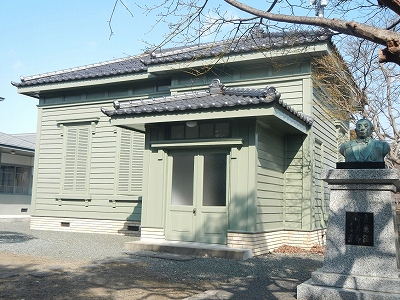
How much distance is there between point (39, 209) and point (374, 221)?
12270mm

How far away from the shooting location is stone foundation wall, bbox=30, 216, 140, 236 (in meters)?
13.9

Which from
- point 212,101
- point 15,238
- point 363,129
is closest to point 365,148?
point 363,129

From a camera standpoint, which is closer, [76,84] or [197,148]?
[197,148]

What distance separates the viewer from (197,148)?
1047 centimetres

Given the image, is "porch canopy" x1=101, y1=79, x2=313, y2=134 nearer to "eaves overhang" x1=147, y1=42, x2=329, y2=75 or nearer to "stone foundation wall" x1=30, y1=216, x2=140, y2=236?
"eaves overhang" x1=147, y1=42, x2=329, y2=75

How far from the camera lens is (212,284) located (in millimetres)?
6828

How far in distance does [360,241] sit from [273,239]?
5198 millimetres

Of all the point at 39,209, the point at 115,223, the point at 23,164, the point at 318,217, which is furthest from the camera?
the point at 23,164

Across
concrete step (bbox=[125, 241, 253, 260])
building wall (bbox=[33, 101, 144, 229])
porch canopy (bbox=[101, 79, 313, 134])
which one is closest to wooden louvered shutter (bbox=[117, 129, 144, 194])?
building wall (bbox=[33, 101, 144, 229])

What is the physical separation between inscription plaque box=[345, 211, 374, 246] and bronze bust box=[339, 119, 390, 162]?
0.83m

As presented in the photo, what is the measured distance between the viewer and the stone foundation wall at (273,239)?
971 cm

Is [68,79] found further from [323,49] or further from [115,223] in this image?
[323,49]

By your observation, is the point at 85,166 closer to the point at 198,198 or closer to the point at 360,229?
the point at 198,198

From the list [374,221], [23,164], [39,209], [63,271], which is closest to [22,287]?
[63,271]
